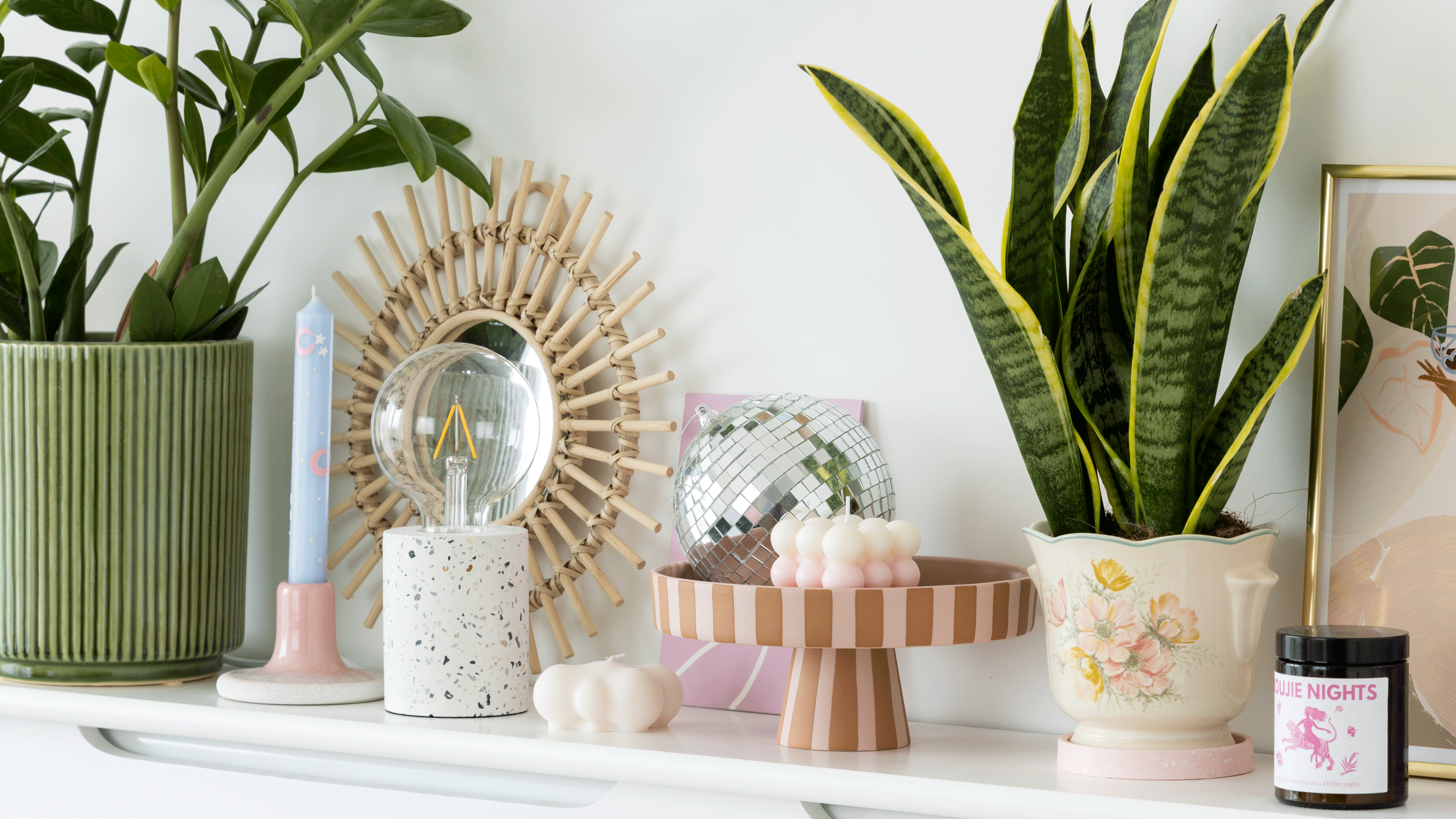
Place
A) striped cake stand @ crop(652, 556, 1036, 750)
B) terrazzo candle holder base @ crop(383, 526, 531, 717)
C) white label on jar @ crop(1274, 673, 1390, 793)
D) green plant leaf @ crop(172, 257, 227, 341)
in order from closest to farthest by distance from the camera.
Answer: white label on jar @ crop(1274, 673, 1390, 793) < striped cake stand @ crop(652, 556, 1036, 750) < terrazzo candle holder base @ crop(383, 526, 531, 717) < green plant leaf @ crop(172, 257, 227, 341)

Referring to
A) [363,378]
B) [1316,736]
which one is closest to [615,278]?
[363,378]

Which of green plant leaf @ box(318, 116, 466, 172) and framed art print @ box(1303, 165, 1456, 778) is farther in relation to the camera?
green plant leaf @ box(318, 116, 466, 172)

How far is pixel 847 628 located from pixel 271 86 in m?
0.62

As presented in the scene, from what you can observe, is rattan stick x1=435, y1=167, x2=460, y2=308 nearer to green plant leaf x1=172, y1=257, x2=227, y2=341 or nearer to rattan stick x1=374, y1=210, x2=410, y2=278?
rattan stick x1=374, y1=210, x2=410, y2=278

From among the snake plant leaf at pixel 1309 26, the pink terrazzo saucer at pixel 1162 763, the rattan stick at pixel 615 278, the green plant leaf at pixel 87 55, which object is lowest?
the pink terrazzo saucer at pixel 1162 763

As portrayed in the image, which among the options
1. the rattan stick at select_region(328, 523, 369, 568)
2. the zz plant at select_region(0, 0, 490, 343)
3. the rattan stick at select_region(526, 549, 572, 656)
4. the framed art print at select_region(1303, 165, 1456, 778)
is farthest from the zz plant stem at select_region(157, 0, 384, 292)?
the framed art print at select_region(1303, 165, 1456, 778)

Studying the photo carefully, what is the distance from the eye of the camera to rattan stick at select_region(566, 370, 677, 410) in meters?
0.89

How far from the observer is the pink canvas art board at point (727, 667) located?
0.87 m

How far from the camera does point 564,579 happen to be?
3.08 ft

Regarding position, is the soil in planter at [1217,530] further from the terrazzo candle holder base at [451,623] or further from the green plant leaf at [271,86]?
the green plant leaf at [271,86]

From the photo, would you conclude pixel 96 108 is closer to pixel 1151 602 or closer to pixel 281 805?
pixel 281 805

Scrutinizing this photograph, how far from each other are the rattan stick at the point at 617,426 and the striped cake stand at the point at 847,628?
0.13 meters

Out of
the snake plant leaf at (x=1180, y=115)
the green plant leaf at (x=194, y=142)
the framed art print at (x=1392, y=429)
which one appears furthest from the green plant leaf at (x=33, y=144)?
the framed art print at (x=1392, y=429)

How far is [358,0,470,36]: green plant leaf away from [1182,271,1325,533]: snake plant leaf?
0.58 metres
